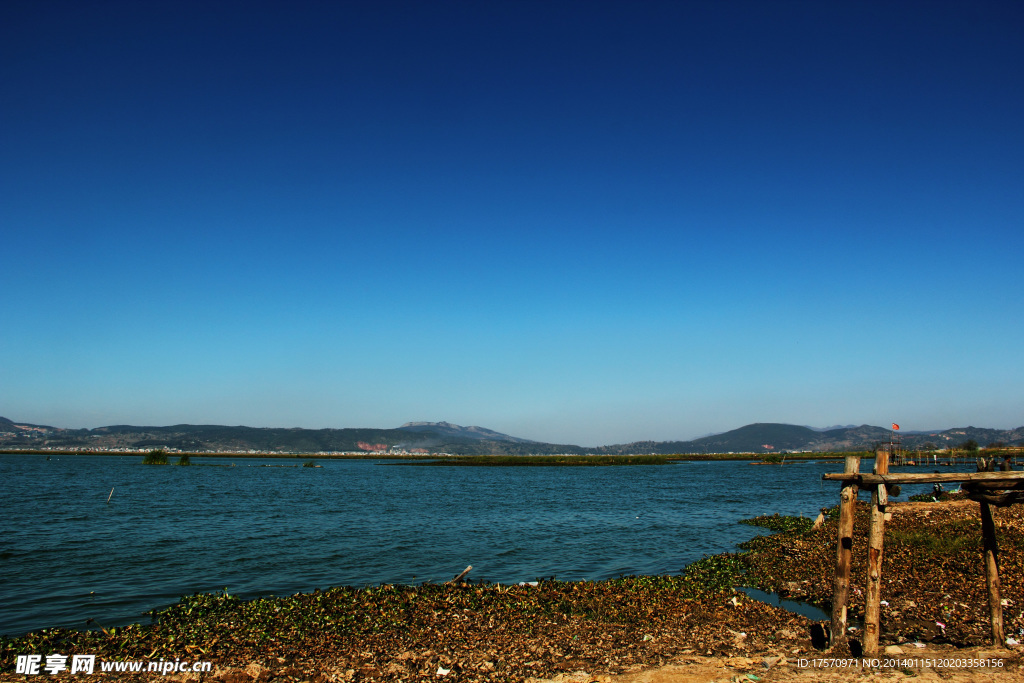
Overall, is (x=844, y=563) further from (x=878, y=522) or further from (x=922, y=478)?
(x=922, y=478)

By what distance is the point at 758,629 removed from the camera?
1778 cm

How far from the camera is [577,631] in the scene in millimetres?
17672

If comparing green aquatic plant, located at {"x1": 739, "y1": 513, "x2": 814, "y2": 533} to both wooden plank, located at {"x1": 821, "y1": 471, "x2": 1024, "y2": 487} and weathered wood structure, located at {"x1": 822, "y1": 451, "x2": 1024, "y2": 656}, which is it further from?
wooden plank, located at {"x1": 821, "y1": 471, "x2": 1024, "y2": 487}

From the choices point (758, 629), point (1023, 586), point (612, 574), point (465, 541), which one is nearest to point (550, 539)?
point (465, 541)

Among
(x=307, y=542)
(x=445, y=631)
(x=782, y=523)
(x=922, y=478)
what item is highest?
(x=922, y=478)

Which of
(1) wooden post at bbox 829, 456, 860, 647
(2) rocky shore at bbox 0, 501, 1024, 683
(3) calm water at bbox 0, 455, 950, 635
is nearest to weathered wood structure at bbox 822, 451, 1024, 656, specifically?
(1) wooden post at bbox 829, 456, 860, 647

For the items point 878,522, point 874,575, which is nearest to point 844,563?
point 874,575

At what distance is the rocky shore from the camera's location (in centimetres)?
1424

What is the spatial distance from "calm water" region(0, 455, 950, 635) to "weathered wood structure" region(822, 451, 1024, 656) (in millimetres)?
12560

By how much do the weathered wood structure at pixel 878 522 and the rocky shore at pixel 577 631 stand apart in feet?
2.55

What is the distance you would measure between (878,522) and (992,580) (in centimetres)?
403

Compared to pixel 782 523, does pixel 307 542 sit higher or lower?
lower

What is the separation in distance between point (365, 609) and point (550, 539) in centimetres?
1894

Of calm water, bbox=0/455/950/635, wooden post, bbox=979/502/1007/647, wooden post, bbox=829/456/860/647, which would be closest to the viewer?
wooden post, bbox=979/502/1007/647
